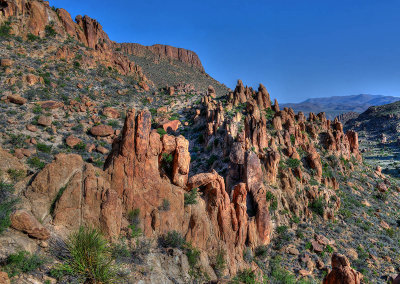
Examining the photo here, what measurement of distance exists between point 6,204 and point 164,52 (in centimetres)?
12765

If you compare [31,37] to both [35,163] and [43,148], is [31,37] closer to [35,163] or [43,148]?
[43,148]

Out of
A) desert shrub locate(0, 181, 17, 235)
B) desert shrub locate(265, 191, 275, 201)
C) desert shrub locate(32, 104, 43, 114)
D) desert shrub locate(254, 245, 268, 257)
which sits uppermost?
desert shrub locate(32, 104, 43, 114)

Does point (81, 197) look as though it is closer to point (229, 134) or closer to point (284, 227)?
point (284, 227)

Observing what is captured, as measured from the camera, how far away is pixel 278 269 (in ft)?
58.5

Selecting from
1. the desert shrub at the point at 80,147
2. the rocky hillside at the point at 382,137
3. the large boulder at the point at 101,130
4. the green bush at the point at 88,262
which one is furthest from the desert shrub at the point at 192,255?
the rocky hillside at the point at 382,137

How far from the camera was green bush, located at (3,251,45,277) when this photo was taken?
7.68m

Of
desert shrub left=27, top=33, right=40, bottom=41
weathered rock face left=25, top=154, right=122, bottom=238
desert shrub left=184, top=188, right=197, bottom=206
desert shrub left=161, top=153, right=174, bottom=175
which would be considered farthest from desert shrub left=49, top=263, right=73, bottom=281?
desert shrub left=27, top=33, right=40, bottom=41

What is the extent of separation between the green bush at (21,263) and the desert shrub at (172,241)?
6.27m

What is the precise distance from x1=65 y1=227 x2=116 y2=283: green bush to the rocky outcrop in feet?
367

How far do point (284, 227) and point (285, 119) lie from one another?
57.9ft

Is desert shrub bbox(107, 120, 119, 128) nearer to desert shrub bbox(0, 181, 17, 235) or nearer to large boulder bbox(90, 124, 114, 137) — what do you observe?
large boulder bbox(90, 124, 114, 137)

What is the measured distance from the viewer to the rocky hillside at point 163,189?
10.3 meters

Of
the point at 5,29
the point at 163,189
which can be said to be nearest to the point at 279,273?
the point at 163,189

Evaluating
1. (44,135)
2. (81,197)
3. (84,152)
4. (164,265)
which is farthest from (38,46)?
(164,265)
